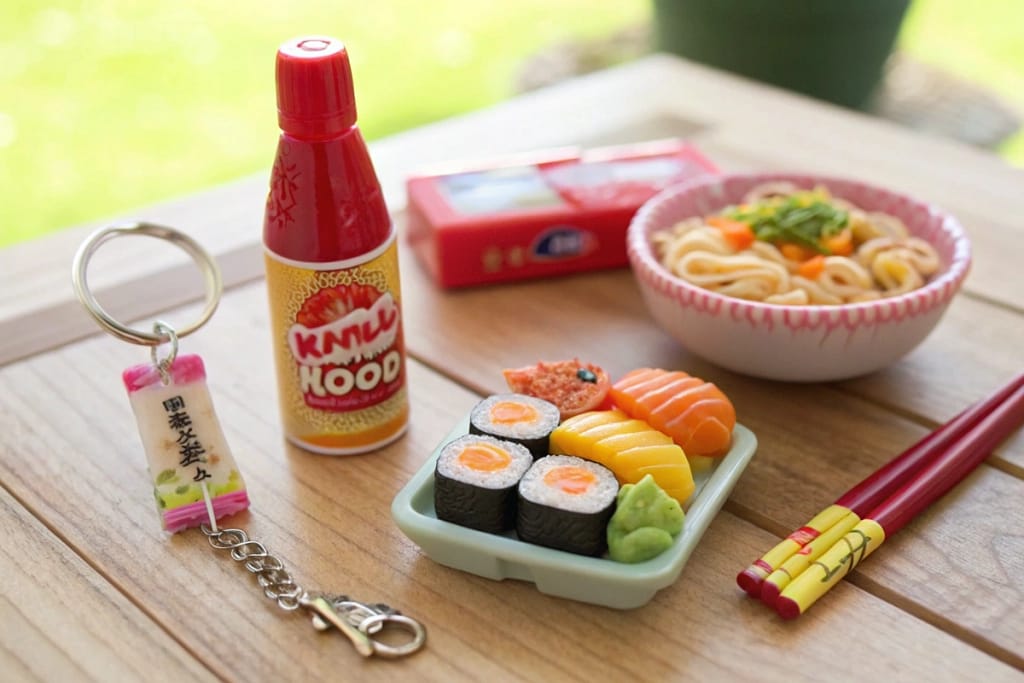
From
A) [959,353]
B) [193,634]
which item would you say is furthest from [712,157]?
[193,634]

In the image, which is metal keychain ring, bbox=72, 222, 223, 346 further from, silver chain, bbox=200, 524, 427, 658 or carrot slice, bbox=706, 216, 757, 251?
carrot slice, bbox=706, 216, 757, 251

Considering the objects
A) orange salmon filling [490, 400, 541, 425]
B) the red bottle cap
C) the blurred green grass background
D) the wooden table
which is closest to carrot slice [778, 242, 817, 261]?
the wooden table

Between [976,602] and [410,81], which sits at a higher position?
[976,602]

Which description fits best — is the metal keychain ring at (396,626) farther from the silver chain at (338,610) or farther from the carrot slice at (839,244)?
the carrot slice at (839,244)

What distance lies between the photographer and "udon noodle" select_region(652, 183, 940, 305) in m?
1.00

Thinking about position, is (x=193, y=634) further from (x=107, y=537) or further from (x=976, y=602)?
(x=976, y=602)

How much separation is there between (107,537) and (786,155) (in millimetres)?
998

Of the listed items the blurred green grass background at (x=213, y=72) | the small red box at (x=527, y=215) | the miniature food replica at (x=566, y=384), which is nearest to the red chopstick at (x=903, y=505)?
the miniature food replica at (x=566, y=384)

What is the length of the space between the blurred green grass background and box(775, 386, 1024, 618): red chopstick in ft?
5.86

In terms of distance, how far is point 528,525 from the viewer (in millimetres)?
758

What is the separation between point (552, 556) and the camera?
0.75 metres

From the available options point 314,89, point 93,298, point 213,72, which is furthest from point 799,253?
point 213,72

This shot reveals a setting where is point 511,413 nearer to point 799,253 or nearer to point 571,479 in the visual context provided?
point 571,479

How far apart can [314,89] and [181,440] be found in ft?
0.90
